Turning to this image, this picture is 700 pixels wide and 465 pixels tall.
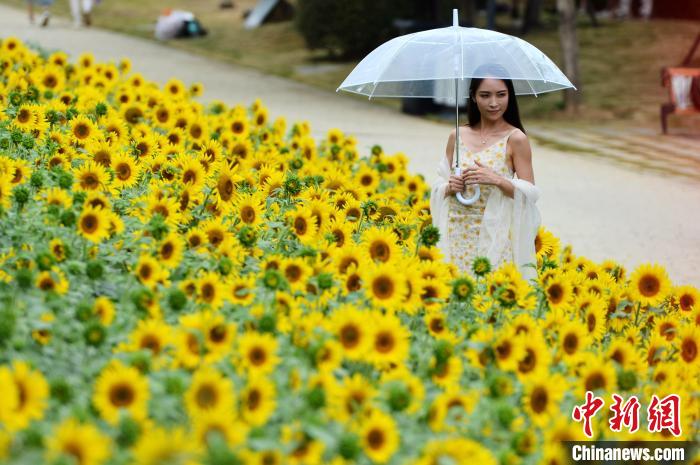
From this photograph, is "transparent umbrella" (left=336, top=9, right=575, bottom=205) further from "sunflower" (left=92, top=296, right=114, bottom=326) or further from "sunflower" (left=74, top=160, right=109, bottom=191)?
"sunflower" (left=92, top=296, right=114, bottom=326)

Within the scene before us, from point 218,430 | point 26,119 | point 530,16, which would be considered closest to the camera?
point 218,430

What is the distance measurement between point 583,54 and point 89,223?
16.1m

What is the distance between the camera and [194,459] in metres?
2.36

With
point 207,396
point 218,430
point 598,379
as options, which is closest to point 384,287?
point 598,379

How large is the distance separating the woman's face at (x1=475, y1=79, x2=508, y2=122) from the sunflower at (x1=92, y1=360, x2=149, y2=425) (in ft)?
8.75

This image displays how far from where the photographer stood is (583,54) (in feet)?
60.8

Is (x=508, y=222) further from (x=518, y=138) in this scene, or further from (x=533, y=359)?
(x=533, y=359)

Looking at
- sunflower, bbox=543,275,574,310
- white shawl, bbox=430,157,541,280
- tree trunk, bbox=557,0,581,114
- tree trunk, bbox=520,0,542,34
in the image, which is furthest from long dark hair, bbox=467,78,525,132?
tree trunk, bbox=520,0,542,34

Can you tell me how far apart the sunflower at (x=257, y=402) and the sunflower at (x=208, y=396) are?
0.15 ft

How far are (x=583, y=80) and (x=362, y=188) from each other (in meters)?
11.4

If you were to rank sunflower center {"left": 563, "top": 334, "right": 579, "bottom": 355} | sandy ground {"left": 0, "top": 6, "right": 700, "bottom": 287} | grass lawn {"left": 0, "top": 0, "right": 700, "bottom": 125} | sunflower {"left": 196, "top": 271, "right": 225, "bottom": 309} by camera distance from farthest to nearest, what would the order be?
grass lawn {"left": 0, "top": 0, "right": 700, "bottom": 125} → sandy ground {"left": 0, "top": 6, "right": 700, "bottom": 287} → sunflower center {"left": 563, "top": 334, "right": 579, "bottom": 355} → sunflower {"left": 196, "top": 271, "right": 225, "bottom": 309}

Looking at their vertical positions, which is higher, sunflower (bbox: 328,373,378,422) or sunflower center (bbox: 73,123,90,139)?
sunflower center (bbox: 73,123,90,139)

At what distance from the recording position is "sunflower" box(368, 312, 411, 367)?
3035mm

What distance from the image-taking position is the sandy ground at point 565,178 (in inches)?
282
